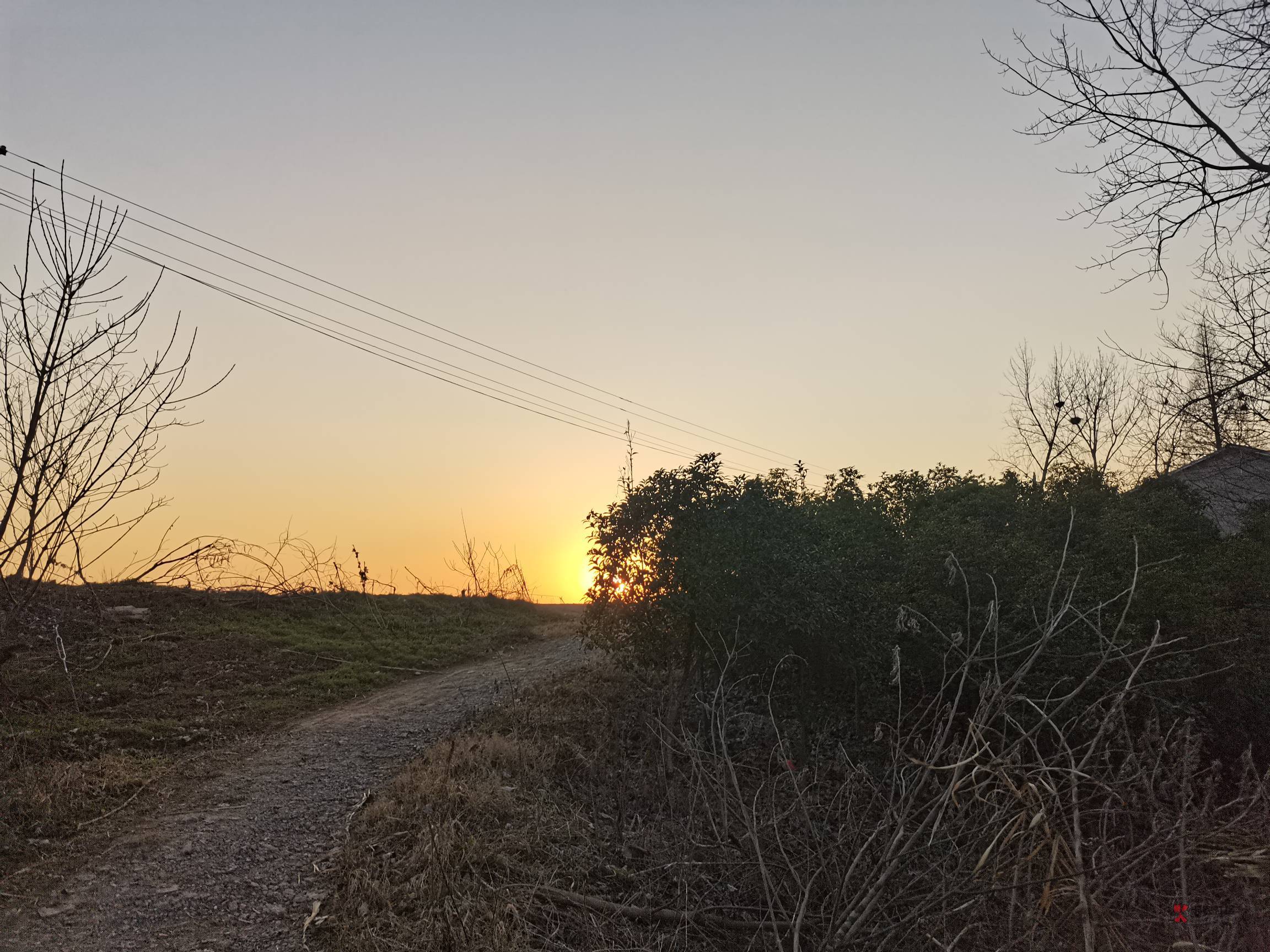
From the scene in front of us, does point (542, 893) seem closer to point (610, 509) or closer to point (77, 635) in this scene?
point (610, 509)

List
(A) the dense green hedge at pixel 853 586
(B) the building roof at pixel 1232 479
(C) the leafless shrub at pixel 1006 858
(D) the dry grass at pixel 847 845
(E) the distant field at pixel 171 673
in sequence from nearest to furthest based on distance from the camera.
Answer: (C) the leafless shrub at pixel 1006 858 → (D) the dry grass at pixel 847 845 → (E) the distant field at pixel 171 673 → (A) the dense green hedge at pixel 853 586 → (B) the building roof at pixel 1232 479

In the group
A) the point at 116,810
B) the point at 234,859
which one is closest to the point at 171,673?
the point at 116,810

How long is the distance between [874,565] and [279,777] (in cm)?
831

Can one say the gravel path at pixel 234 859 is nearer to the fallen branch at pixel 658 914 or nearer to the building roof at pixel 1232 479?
the fallen branch at pixel 658 914

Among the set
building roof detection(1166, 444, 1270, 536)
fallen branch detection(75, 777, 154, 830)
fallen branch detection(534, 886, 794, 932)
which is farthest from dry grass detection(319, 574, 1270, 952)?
building roof detection(1166, 444, 1270, 536)

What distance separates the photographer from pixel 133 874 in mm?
7188

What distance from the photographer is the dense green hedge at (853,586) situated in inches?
422

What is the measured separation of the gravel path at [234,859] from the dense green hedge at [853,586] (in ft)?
11.5

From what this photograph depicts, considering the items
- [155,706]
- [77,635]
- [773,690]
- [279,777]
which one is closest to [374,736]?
[279,777]

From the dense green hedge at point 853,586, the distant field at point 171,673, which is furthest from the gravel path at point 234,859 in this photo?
the dense green hedge at point 853,586

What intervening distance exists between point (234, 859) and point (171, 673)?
6962 millimetres

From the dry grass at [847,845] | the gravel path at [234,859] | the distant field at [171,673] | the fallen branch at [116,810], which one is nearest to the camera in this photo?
the dry grass at [847,845]

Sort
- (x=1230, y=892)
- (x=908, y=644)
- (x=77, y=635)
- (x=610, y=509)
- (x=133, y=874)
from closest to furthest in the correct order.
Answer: (x=1230, y=892), (x=133, y=874), (x=908, y=644), (x=610, y=509), (x=77, y=635)

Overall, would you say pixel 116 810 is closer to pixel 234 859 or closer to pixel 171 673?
pixel 234 859
